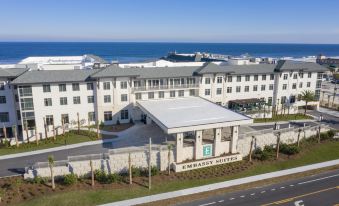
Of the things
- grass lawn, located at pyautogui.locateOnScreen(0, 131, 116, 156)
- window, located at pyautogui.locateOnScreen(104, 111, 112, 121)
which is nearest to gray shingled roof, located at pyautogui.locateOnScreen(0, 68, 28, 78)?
grass lawn, located at pyautogui.locateOnScreen(0, 131, 116, 156)

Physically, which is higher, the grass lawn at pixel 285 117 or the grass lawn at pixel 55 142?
the grass lawn at pixel 285 117

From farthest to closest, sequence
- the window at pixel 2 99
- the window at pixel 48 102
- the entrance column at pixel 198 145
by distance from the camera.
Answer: the window at pixel 48 102 → the window at pixel 2 99 → the entrance column at pixel 198 145

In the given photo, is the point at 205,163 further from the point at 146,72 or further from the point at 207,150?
the point at 146,72

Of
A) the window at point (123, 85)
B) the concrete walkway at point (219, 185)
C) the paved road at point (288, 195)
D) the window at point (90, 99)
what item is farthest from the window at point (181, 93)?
the paved road at point (288, 195)

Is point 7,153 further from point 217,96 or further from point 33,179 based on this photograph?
point 217,96

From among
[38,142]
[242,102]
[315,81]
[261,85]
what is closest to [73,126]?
[38,142]

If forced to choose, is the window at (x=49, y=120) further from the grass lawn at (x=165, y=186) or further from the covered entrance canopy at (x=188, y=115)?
the grass lawn at (x=165, y=186)
